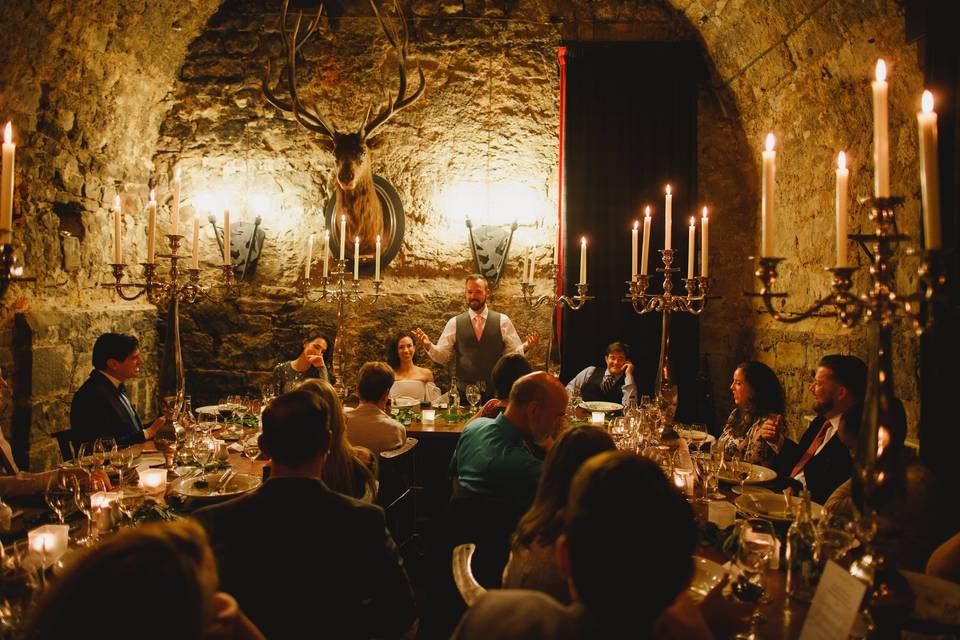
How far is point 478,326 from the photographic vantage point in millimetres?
5590

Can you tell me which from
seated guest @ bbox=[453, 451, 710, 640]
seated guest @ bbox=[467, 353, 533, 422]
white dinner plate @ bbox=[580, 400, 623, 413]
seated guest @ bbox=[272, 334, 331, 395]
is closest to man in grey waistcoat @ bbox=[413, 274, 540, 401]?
seated guest @ bbox=[272, 334, 331, 395]

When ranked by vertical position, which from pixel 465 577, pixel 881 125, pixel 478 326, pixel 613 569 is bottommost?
pixel 465 577

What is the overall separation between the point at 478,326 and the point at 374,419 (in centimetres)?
247

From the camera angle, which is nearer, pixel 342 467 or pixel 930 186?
pixel 930 186

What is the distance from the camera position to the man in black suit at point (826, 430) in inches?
113

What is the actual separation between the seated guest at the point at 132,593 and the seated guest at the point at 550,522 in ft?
2.85

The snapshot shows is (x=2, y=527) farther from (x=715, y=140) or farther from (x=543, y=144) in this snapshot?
(x=715, y=140)

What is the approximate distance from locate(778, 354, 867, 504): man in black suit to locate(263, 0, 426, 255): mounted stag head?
3655 millimetres

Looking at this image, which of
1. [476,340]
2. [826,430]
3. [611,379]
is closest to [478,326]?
[476,340]

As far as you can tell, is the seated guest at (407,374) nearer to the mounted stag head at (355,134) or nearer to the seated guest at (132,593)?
the mounted stag head at (355,134)

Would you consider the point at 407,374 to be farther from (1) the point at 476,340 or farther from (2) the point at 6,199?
(2) the point at 6,199

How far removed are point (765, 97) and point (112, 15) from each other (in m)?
5.04

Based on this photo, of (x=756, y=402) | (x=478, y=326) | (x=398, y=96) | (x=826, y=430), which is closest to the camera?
(x=826, y=430)

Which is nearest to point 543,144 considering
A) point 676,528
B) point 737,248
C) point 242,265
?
point 737,248
